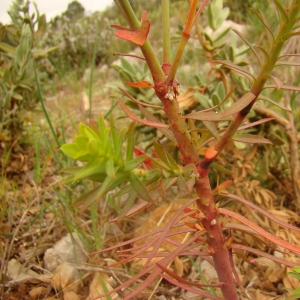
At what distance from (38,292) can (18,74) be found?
0.90m

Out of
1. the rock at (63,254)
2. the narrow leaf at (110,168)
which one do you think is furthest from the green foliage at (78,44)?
the narrow leaf at (110,168)

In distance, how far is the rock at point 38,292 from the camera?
3.26 ft

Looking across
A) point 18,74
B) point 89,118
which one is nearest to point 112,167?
point 89,118

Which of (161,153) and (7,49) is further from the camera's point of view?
(7,49)

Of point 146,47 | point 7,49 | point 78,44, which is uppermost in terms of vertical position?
point 78,44

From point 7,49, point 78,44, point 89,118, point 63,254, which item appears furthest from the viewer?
point 78,44

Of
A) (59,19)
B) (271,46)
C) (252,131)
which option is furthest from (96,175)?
(59,19)

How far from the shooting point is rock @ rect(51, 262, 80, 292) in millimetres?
1021

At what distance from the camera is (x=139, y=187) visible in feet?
1.68

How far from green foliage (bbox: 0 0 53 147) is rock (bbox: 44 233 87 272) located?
1.83 ft

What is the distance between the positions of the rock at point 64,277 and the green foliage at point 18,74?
2.19ft

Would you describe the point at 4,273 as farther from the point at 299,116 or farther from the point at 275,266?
the point at 299,116

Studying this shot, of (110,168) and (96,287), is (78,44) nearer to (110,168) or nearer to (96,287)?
(96,287)

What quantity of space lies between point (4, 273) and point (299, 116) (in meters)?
1.14
